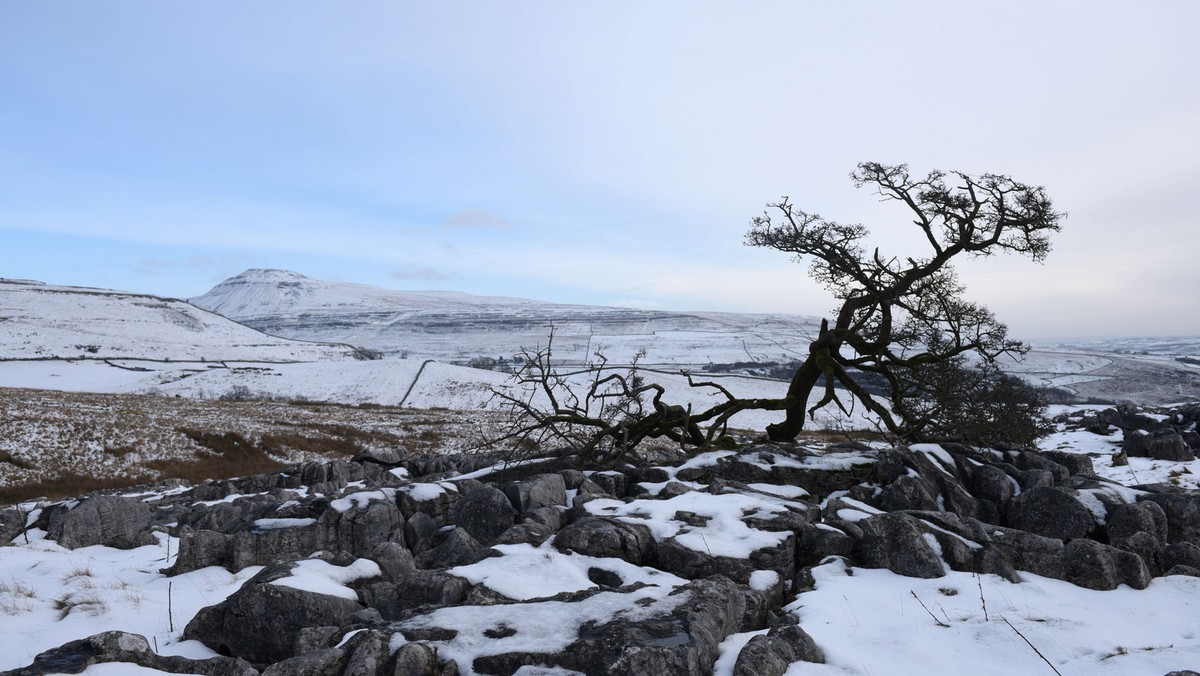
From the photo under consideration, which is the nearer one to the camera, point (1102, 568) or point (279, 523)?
point (1102, 568)

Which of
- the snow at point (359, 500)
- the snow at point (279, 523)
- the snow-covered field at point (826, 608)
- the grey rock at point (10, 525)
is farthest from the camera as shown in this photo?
the grey rock at point (10, 525)

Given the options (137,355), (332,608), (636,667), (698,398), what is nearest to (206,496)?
(332,608)

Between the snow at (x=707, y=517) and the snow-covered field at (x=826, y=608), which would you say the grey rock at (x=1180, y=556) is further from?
the snow at (x=707, y=517)

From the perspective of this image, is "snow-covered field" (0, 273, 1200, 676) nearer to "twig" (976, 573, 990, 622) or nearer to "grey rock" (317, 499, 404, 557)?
"twig" (976, 573, 990, 622)

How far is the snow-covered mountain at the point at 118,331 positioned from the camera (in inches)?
4363

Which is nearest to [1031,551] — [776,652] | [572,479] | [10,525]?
[776,652]

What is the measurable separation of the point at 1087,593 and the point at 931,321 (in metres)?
9.78

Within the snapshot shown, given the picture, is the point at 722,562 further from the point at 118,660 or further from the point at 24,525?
the point at 24,525

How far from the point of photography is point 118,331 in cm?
13325

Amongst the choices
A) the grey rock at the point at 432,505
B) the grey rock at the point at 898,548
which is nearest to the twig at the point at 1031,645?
the grey rock at the point at 898,548

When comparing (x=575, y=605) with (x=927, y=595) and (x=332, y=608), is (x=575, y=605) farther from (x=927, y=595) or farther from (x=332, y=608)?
(x=927, y=595)

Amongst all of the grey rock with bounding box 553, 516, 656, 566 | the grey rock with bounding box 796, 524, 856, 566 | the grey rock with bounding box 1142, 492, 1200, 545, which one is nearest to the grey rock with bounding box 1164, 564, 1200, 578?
the grey rock with bounding box 1142, 492, 1200, 545

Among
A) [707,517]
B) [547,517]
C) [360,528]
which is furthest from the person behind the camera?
[360,528]

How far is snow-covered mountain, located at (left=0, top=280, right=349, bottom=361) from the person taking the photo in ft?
364
